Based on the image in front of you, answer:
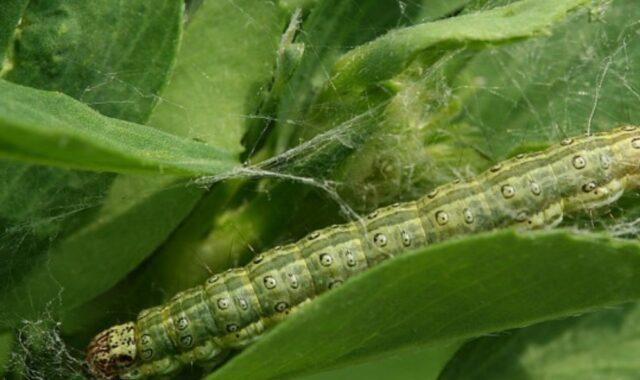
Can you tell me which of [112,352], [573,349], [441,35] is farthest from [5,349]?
[573,349]

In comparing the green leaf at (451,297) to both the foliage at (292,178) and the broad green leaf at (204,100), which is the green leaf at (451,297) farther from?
the broad green leaf at (204,100)

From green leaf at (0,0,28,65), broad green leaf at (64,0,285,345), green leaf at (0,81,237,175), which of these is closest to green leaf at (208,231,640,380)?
green leaf at (0,81,237,175)

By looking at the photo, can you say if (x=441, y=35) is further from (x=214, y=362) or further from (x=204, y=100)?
(x=214, y=362)

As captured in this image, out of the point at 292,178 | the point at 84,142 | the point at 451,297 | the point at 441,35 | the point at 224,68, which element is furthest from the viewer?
the point at 224,68

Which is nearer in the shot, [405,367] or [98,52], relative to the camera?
[98,52]

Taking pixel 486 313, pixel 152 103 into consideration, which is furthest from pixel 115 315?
pixel 486 313

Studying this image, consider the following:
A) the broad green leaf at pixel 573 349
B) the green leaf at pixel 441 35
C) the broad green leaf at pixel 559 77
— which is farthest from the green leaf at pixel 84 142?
the broad green leaf at pixel 573 349

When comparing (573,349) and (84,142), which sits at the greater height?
(84,142)
